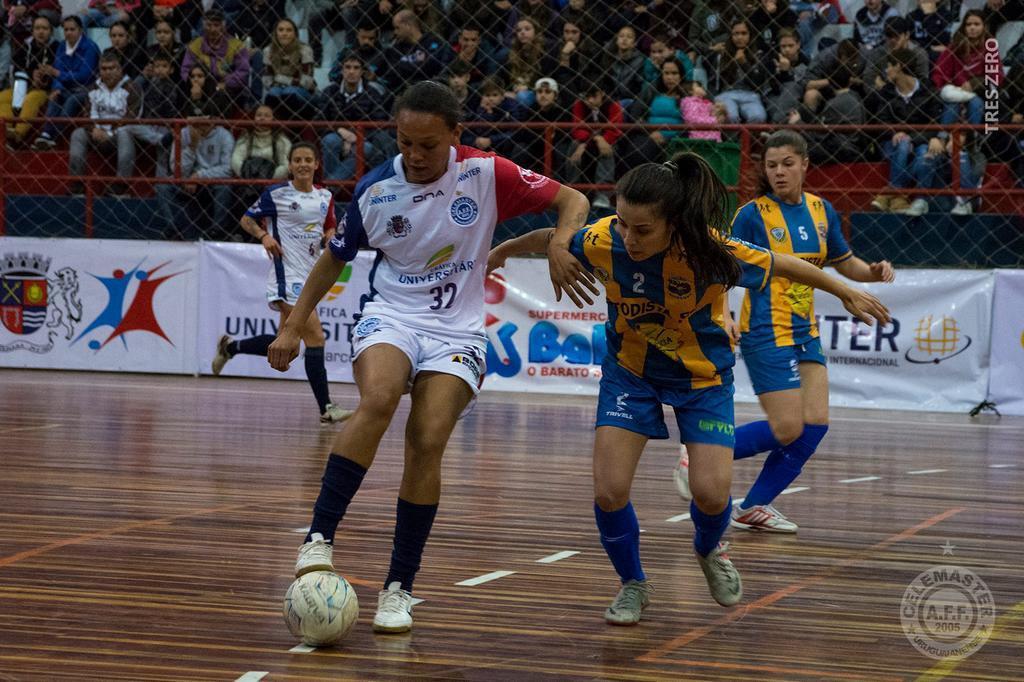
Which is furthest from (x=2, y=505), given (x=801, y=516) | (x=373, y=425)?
(x=801, y=516)

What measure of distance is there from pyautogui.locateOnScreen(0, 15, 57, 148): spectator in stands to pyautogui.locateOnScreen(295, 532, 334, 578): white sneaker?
12.9m

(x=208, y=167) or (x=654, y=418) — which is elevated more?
(x=208, y=167)

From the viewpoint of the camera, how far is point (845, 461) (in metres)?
9.01

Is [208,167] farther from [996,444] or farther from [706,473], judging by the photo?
[706,473]

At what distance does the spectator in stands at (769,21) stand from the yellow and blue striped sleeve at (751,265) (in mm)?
9986

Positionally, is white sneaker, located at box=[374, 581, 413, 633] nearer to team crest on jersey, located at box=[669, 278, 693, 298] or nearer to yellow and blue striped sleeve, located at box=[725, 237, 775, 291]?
team crest on jersey, located at box=[669, 278, 693, 298]

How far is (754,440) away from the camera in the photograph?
21.0 ft

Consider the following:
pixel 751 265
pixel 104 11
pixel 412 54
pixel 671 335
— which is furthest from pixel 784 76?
pixel 671 335

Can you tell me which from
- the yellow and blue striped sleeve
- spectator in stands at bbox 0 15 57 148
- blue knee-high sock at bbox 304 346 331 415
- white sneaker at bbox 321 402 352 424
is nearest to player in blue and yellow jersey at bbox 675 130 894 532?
the yellow and blue striped sleeve

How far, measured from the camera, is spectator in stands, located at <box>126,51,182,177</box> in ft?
49.4

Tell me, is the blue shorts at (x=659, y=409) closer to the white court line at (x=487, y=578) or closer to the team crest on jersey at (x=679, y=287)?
the team crest on jersey at (x=679, y=287)

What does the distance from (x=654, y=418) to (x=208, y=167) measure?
37.2 ft

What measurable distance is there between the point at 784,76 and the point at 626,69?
1.62 metres

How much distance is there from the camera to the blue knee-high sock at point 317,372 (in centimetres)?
1018
